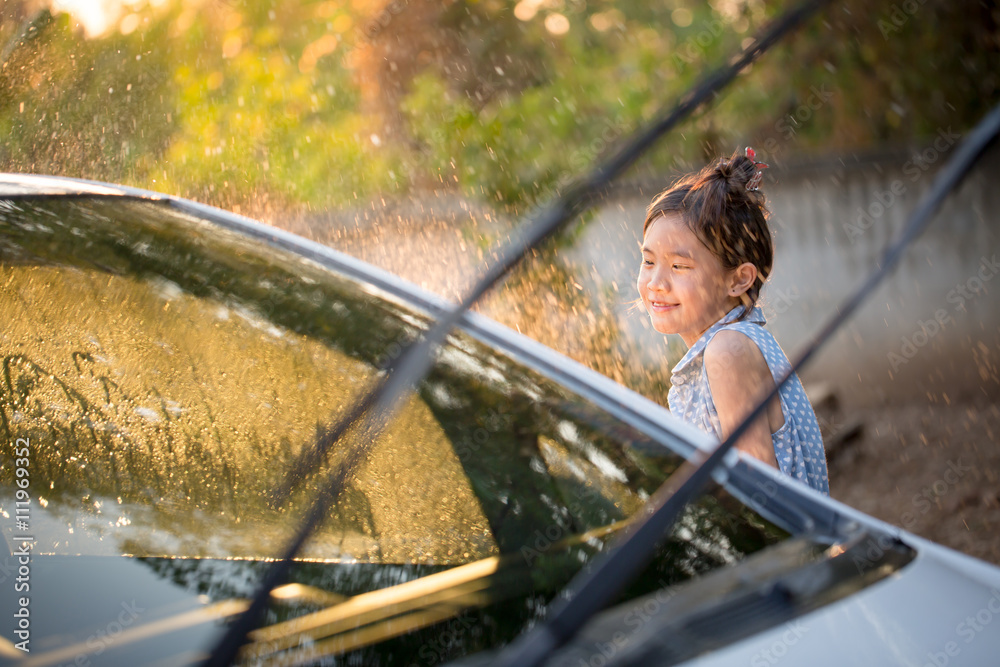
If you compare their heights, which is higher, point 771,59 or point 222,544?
point 771,59

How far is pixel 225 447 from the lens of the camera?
117cm

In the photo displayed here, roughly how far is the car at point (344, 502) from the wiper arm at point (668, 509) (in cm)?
23

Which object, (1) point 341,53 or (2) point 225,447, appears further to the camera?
(1) point 341,53

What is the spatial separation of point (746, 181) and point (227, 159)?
6231mm

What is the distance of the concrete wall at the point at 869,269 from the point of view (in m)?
4.86

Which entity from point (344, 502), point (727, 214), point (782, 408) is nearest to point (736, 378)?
point (782, 408)

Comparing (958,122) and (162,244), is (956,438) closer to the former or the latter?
(958,122)

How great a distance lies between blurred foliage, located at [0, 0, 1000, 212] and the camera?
5027 mm

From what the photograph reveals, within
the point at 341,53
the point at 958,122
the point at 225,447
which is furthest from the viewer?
the point at 341,53

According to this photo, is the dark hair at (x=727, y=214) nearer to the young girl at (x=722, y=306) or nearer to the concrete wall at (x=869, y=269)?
the young girl at (x=722, y=306)

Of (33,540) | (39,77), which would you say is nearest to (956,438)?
(33,540)

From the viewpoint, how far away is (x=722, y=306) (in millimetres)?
1995

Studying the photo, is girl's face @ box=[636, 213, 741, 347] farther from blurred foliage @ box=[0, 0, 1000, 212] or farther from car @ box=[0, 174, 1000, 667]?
blurred foliage @ box=[0, 0, 1000, 212]

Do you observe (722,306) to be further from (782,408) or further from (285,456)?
(285,456)
